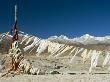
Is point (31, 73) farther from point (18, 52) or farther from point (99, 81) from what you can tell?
point (99, 81)

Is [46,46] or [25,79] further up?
[46,46]

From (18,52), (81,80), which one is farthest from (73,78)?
(18,52)

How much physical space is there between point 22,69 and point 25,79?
11.1 ft

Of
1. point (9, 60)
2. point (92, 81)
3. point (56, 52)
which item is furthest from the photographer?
point (9, 60)

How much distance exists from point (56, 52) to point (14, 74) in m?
3.26

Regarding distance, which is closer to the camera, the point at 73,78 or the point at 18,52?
the point at 73,78

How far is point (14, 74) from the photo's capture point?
82.3 feet

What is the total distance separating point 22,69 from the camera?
85.7 feet

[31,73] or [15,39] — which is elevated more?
[15,39]

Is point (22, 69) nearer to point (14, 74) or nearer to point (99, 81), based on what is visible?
point (14, 74)

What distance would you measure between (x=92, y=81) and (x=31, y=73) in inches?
212

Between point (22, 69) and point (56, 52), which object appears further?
point (22, 69)

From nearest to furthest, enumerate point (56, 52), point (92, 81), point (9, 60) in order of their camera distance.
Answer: point (92, 81), point (56, 52), point (9, 60)

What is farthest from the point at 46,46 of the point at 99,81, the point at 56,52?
the point at 99,81
